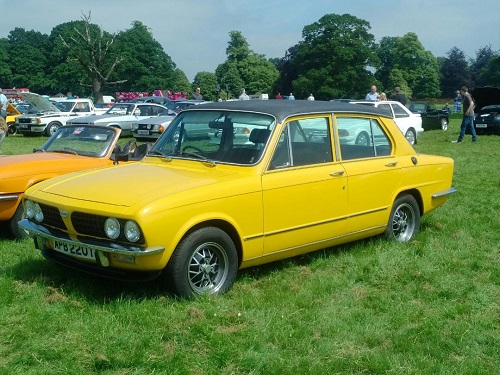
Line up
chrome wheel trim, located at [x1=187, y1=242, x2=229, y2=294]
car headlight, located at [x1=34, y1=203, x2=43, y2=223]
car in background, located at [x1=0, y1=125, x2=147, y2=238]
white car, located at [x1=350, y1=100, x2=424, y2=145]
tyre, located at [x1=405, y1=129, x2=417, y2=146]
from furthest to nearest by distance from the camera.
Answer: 1. tyre, located at [x1=405, y1=129, x2=417, y2=146]
2. white car, located at [x1=350, y1=100, x2=424, y2=145]
3. car in background, located at [x1=0, y1=125, x2=147, y2=238]
4. car headlight, located at [x1=34, y1=203, x2=43, y2=223]
5. chrome wheel trim, located at [x1=187, y1=242, x2=229, y2=294]

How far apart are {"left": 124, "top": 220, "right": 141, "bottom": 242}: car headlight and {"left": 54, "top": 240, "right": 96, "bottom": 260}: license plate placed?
0.39 meters

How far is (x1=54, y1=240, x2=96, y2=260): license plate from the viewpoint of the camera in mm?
→ 4965

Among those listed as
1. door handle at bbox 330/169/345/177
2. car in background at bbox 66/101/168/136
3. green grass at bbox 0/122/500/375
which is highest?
car in background at bbox 66/101/168/136

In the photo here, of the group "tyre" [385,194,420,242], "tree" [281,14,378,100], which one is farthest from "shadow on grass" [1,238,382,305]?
"tree" [281,14,378,100]

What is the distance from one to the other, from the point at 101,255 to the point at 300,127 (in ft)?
7.58

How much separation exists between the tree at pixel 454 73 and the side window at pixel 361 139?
317ft

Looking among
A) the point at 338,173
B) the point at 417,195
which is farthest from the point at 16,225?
the point at 417,195

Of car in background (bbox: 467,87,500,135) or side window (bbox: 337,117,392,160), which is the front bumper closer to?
side window (bbox: 337,117,392,160)

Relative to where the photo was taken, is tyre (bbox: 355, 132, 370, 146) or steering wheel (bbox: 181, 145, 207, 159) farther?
tyre (bbox: 355, 132, 370, 146)

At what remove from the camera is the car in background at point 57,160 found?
691 cm

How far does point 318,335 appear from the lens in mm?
4527

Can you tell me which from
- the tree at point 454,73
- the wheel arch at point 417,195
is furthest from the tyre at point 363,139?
the tree at point 454,73

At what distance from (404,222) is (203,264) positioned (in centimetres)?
300

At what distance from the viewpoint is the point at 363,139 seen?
22.2ft
